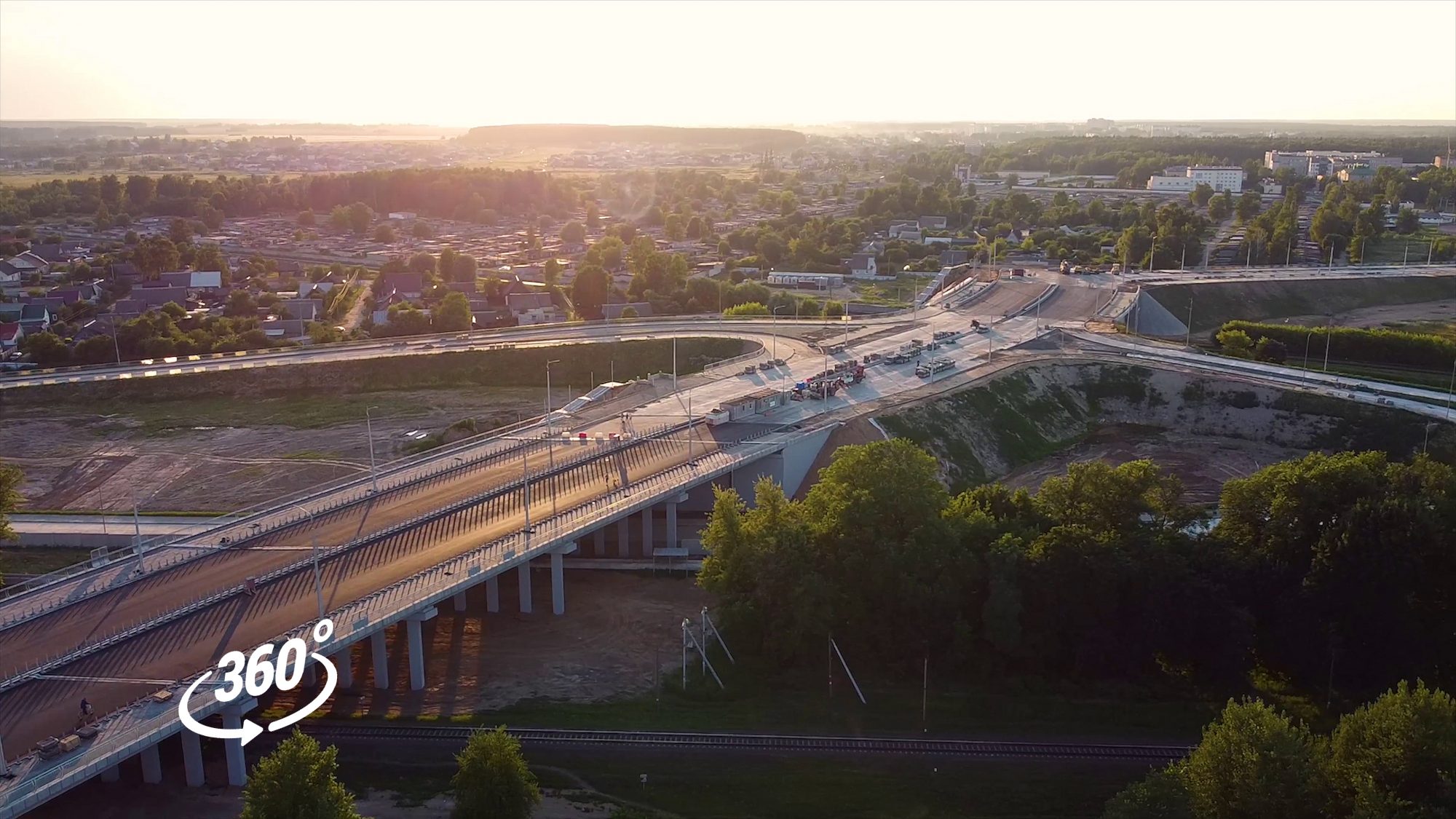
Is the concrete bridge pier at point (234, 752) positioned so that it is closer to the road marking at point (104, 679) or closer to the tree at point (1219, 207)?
the road marking at point (104, 679)

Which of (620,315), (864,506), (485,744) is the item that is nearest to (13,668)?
(485,744)

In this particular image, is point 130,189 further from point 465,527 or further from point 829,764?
point 829,764

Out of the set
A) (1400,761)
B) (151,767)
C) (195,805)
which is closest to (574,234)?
(151,767)

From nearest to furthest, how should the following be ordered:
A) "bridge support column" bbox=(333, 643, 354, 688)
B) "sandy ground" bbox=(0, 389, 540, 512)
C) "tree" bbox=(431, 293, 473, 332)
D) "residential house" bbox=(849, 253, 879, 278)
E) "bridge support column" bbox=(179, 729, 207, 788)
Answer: "bridge support column" bbox=(179, 729, 207, 788), "bridge support column" bbox=(333, 643, 354, 688), "sandy ground" bbox=(0, 389, 540, 512), "tree" bbox=(431, 293, 473, 332), "residential house" bbox=(849, 253, 879, 278)

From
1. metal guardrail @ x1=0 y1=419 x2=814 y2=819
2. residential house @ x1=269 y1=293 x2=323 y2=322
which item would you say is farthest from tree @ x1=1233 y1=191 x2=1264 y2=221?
residential house @ x1=269 y1=293 x2=323 y2=322

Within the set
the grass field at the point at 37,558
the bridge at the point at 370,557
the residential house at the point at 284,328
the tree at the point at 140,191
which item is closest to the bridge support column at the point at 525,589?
the bridge at the point at 370,557

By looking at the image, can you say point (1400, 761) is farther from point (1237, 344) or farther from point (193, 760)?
point (1237, 344)

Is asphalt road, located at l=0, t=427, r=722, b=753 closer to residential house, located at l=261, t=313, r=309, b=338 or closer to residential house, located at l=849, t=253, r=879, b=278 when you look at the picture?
residential house, located at l=261, t=313, r=309, b=338

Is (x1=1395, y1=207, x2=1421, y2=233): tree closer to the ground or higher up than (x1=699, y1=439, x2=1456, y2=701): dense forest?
higher up
